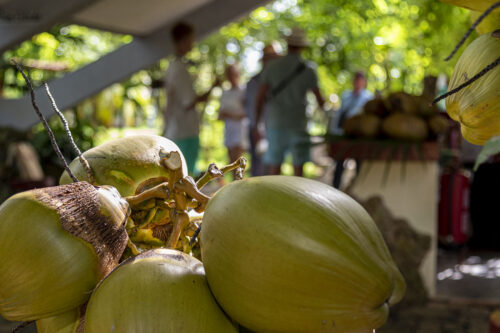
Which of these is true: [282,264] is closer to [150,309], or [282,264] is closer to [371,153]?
[150,309]

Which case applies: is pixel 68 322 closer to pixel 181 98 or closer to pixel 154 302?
pixel 154 302

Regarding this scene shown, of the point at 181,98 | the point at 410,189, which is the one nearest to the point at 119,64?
the point at 181,98

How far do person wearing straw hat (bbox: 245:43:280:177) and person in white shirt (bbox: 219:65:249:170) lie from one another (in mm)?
180

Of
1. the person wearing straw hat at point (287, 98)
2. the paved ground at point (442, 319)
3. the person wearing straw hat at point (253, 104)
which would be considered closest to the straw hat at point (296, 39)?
the person wearing straw hat at point (287, 98)

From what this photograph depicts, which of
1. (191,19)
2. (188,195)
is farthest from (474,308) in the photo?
(191,19)

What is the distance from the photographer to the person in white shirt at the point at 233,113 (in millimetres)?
6781

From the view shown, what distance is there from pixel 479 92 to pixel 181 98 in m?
4.36

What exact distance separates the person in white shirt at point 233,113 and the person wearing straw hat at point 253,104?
0.18m

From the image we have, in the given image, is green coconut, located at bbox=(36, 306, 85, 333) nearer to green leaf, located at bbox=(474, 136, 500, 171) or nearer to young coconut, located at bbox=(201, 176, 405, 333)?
young coconut, located at bbox=(201, 176, 405, 333)

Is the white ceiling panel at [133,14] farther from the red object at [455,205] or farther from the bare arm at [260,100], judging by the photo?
the red object at [455,205]

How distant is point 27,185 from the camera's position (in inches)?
185

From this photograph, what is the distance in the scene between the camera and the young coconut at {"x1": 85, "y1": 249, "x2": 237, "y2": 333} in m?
0.67

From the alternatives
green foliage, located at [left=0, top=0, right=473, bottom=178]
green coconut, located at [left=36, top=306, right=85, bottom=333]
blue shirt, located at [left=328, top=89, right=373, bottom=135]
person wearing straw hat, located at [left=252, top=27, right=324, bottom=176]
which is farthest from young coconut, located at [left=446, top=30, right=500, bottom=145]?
blue shirt, located at [left=328, top=89, right=373, bottom=135]

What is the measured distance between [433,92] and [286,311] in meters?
3.38
